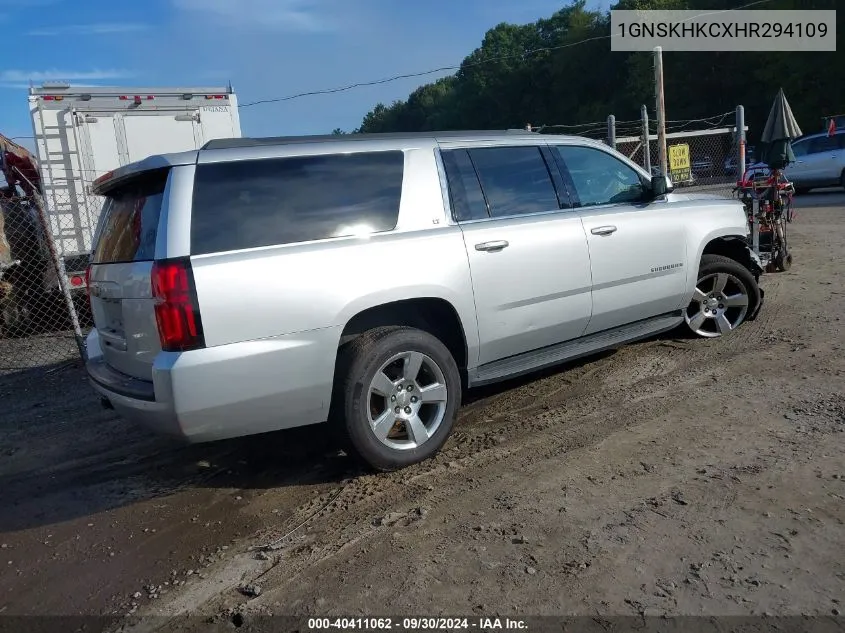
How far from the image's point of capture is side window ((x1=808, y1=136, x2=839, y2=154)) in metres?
19.0

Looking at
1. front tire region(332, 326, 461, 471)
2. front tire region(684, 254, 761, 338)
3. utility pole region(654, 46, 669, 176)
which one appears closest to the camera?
front tire region(332, 326, 461, 471)

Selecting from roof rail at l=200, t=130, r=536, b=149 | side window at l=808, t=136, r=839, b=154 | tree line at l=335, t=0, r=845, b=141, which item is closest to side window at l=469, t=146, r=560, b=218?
roof rail at l=200, t=130, r=536, b=149

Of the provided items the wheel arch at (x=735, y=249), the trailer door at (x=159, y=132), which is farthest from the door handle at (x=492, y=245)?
the trailer door at (x=159, y=132)

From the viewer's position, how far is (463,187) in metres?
4.42

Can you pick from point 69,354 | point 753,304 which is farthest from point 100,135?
point 753,304

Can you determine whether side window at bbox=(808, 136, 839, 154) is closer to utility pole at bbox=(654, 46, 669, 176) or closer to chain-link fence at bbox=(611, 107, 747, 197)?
chain-link fence at bbox=(611, 107, 747, 197)

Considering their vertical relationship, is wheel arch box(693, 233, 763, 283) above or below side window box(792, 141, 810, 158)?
below

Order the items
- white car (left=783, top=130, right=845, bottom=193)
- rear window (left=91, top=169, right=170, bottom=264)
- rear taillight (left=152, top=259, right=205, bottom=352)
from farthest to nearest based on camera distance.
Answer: white car (left=783, top=130, right=845, bottom=193)
rear window (left=91, top=169, right=170, bottom=264)
rear taillight (left=152, top=259, right=205, bottom=352)

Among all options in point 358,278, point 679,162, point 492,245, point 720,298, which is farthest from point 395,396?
point 679,162

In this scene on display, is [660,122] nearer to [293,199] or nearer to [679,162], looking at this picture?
[679,162]

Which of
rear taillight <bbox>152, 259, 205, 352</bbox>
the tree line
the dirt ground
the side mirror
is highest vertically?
the tree line

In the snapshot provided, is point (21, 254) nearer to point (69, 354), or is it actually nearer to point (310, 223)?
point (69, 354)

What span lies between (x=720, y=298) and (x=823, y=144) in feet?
53.9

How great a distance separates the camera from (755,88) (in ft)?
147
